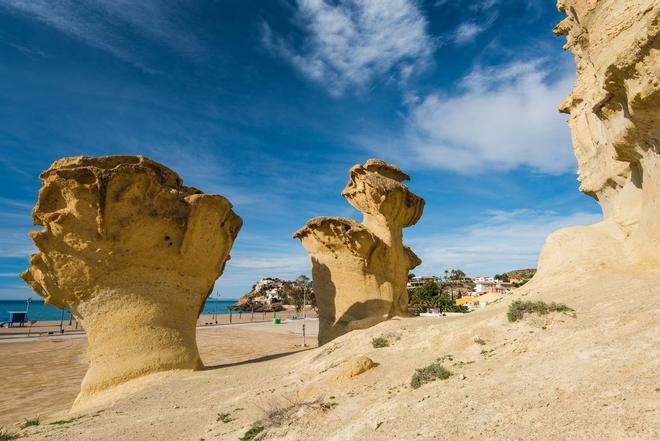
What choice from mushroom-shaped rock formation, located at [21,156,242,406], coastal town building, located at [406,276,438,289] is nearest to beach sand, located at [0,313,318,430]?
mushroom-shaped rock formation, located at [21,156,242,406]

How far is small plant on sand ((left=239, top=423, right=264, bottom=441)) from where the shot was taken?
6523 mm

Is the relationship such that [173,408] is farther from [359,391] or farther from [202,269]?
[202,269]

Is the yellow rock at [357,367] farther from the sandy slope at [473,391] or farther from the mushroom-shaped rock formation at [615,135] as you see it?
the mushroom-shaped rock formation at [615,135]

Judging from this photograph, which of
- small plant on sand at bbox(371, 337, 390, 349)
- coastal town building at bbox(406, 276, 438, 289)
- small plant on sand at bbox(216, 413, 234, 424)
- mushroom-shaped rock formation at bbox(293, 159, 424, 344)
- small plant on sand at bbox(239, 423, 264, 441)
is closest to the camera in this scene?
small plant on sand at bbox(239, 423, 264, 441)

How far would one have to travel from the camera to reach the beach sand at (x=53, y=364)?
1472cm

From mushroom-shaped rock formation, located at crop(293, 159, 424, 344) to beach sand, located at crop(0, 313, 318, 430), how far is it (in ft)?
15.0

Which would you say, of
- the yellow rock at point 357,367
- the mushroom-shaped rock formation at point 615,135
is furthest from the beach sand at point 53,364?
the mushroom-shaped rock formation at point 615,135

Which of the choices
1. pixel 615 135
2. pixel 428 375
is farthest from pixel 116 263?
pixel 615 135

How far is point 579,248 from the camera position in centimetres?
1187

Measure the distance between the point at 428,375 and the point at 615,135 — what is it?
7416 mm

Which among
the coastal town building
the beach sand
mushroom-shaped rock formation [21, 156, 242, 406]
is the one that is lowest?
the beach sand

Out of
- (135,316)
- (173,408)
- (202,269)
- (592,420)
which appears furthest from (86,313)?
(592,420)

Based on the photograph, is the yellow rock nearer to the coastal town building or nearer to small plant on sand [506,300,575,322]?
small plant on sand [506,300,575,322]

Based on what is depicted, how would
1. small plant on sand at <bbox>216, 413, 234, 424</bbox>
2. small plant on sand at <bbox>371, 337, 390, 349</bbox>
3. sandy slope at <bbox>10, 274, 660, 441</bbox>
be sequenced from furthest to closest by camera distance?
small plant on sand at <bbox>371, 337, 390, 349</bbox>, small plant on sand at <bbox>216, 413, 234, 424</bbox>, sandy slope at <bbox>10, 274, 660, 441</bbox>
